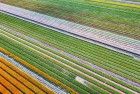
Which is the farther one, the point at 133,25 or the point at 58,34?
the point at 133,25

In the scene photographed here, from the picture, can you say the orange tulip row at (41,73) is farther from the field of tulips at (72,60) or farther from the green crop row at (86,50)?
the green crop row at (86,50)

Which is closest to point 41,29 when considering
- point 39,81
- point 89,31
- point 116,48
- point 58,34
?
point 58,34

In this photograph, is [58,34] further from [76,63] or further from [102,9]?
[102,9]

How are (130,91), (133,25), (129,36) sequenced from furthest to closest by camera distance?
(133,25) < (129,36) < (130,91)

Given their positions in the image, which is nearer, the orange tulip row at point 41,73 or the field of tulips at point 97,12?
the orange tulip row at point 41,73

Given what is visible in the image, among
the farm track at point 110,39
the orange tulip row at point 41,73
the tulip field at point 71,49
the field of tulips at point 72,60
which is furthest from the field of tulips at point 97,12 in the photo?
the orange tulip row at point 41,73

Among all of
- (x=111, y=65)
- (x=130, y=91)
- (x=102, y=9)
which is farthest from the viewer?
(x=102, y=9)

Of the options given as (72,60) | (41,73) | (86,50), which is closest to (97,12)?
(86,50)
